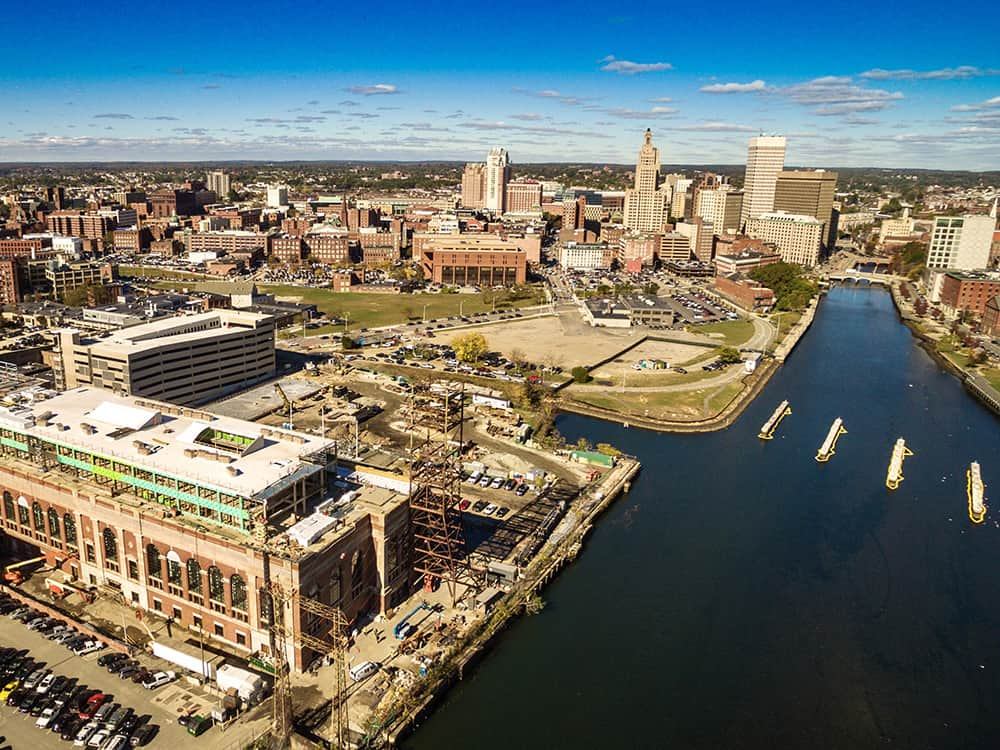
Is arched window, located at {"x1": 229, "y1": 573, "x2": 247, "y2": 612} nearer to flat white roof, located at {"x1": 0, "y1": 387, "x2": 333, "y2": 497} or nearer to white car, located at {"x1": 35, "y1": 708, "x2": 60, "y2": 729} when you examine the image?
flat white roof, located at {"x1": 0, "y1": 387, "x2": 333, "y2": 497}

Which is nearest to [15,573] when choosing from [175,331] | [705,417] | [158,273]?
[175,331]

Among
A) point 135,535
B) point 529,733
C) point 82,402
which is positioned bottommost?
point 529,733

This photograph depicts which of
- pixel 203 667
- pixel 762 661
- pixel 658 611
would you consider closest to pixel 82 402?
pixel 203 667

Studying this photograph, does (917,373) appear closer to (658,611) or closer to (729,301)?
(729,301)

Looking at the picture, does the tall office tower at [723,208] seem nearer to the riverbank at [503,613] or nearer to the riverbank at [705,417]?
the riverbank at [705,417]

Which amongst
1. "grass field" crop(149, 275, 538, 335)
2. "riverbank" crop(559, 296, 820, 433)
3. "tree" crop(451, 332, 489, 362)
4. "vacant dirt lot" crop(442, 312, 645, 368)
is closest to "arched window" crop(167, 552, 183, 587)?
"riverbank" crop(559, 296, 820, 433)

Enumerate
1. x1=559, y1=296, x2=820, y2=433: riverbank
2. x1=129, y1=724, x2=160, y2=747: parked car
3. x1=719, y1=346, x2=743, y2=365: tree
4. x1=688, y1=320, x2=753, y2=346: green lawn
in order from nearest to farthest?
x1=129, y1=724, x2=160, y2=747: parked car → x1=559, y1=296, x2=820, y2=433: riverbank → x1=719, y1=346, x2=743, y2=365: tree → x1=688, y1=320, x2=753, y2=346: green lawn
